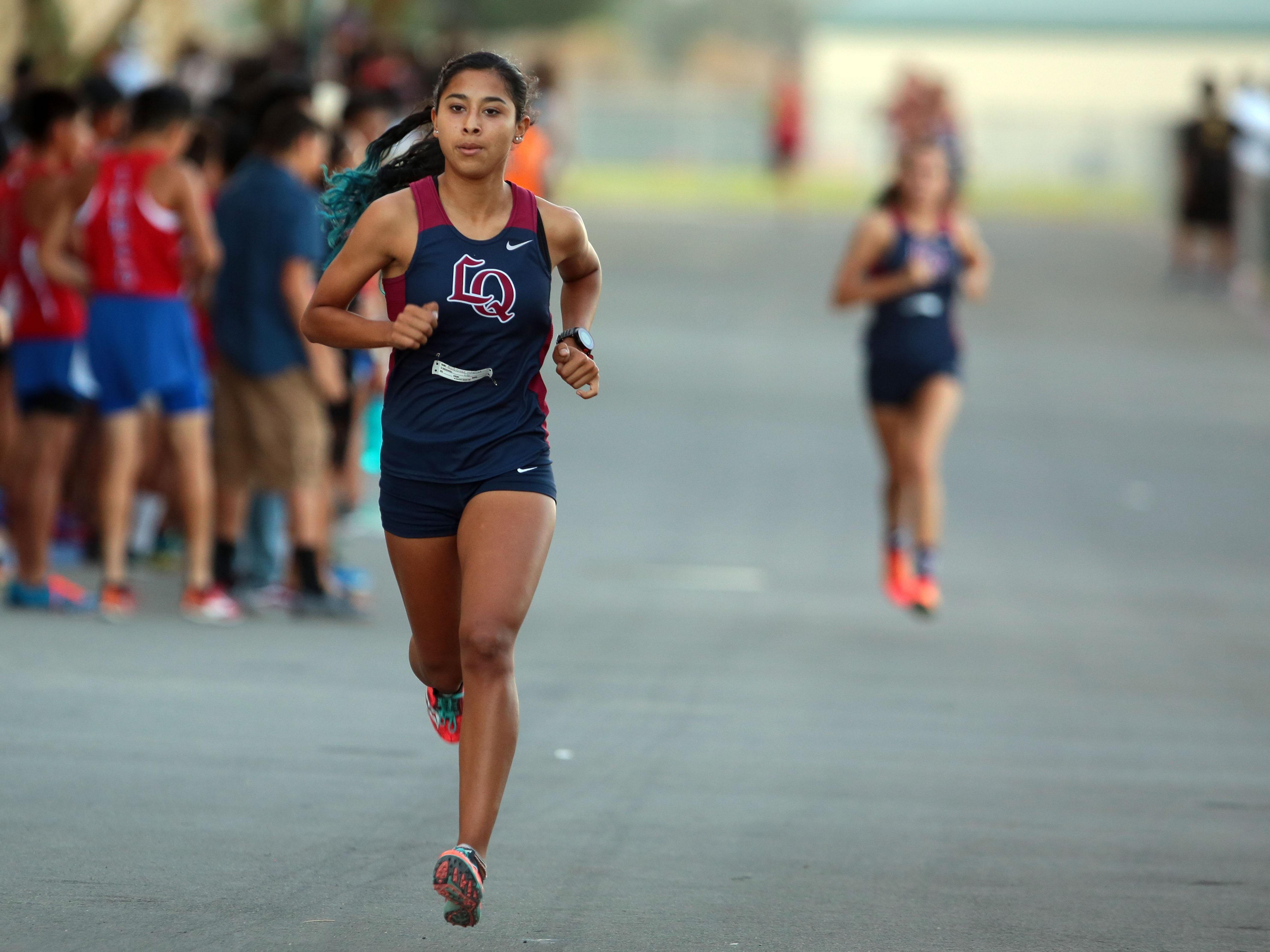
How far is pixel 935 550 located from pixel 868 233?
1761 mm

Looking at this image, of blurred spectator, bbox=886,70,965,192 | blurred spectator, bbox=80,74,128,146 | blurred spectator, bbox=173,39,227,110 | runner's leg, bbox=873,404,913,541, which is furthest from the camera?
blurred spectator, bbox=886,70,965,192

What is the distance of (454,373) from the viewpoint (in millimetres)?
5078

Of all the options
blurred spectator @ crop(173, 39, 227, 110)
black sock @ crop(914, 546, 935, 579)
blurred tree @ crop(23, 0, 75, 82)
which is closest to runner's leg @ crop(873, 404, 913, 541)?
black sock @ crop(914, 546, 935, 579)

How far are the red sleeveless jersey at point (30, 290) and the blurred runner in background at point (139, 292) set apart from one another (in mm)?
193

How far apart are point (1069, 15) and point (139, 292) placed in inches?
2392

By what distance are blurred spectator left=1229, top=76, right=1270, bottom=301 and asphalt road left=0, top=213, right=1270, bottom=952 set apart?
9.30 meters

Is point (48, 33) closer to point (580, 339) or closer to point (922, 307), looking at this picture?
point (922, 307)

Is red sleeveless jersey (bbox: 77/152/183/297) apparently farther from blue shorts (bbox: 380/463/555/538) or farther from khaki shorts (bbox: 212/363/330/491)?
blue shorts (bbox: 380/463/555/538)

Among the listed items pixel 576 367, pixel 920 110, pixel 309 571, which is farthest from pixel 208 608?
pixel 920 110

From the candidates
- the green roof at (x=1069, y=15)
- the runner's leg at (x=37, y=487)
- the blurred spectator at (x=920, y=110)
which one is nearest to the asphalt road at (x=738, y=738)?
the runner's leg at (x=37, y=487)

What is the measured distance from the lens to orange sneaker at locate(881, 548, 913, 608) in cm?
1047

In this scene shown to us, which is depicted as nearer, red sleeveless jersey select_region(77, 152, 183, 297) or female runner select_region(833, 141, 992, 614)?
red sleeveless jersey select_region(77, 152, 183, 297)

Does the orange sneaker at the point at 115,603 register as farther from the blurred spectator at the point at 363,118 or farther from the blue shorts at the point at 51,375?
the blurred spectator at the point at 363,118

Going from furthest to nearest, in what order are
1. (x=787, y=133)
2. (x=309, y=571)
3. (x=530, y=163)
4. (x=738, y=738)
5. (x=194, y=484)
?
(x=787, y=133), (x=530, y=163), (x=309, y=571), (x=194, y=484), (x=738, y=738)
